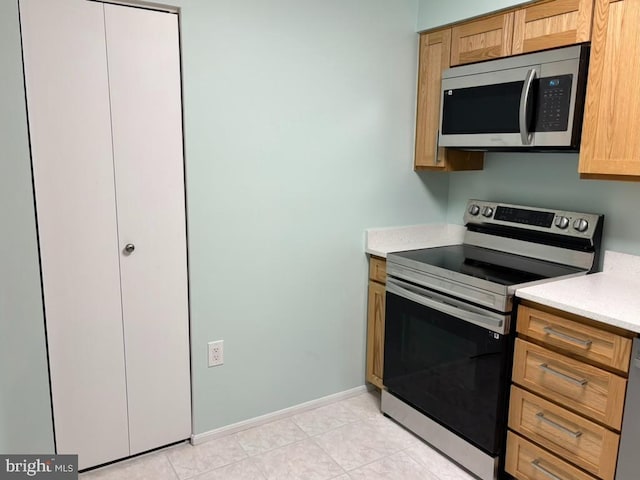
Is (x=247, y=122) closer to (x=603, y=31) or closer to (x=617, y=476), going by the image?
(x=603, y=31)

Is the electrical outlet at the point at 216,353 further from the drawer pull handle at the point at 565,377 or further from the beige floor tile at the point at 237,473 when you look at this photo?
the drawer pull handle at the point at 565,377

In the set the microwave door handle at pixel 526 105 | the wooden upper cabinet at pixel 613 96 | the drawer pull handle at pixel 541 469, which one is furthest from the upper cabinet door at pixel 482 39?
the drawer pull handle at pixel 541 469

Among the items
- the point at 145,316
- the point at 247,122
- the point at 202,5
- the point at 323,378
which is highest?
the point at 202,5

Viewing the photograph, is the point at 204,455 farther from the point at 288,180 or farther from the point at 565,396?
the point at 565,396

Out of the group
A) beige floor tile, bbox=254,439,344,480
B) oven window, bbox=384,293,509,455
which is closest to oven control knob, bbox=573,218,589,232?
oven window, bbox=384,293,509,455

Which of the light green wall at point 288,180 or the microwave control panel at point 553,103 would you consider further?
the light green wall at point 288,180

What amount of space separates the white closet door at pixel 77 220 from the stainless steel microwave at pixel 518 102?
1.60m

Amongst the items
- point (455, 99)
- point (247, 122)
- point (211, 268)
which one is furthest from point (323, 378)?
point (455, 99)

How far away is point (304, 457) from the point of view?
225 cm

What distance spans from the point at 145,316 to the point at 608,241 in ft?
6.77

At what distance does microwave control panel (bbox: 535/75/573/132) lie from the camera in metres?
1.96

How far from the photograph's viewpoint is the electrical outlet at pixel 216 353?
7.59 feet

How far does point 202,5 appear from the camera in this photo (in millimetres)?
2037

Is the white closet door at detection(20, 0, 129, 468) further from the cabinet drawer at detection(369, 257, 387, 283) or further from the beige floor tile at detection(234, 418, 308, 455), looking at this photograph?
the cabinet drawer at detection(369, 257, 387, 283)
